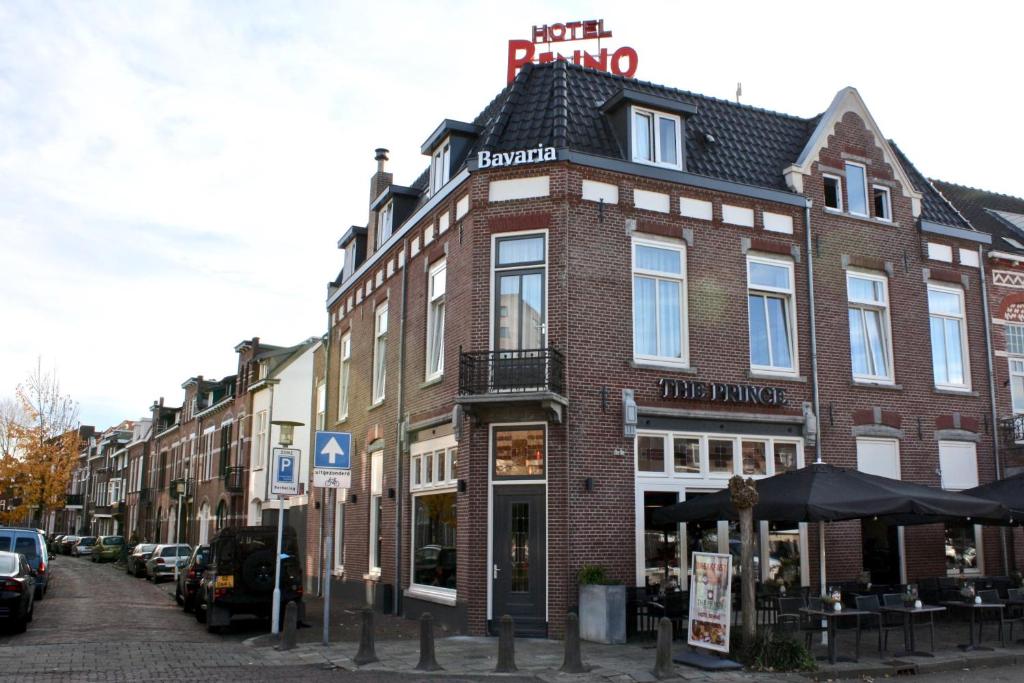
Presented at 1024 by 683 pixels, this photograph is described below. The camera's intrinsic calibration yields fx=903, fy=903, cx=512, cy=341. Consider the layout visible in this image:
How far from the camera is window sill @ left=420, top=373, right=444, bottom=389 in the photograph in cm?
1759

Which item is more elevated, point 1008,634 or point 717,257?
point 717,257

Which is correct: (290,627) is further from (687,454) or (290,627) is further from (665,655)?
(687,454)

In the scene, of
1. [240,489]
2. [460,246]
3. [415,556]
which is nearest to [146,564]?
[240,489]

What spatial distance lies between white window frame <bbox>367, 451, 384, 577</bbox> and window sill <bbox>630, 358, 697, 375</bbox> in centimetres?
730

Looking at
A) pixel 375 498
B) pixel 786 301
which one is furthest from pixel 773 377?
pixel 375 498

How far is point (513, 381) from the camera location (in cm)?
1516

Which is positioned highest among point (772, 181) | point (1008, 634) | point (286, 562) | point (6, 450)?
point (772, 181)

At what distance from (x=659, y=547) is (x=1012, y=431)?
30.3ft

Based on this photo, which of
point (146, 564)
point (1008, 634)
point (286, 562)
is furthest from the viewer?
point (146, 564)

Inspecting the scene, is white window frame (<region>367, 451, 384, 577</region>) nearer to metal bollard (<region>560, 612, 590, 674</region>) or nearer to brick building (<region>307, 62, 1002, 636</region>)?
brick building (<region>307, 62, 1002, 636</region>)

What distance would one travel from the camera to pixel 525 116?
57.5 ft

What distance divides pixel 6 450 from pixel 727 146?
41.8 meters

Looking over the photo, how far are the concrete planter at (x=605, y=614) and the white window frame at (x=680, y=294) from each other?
4.20 m

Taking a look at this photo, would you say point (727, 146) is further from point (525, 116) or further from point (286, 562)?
point (286, 562)
